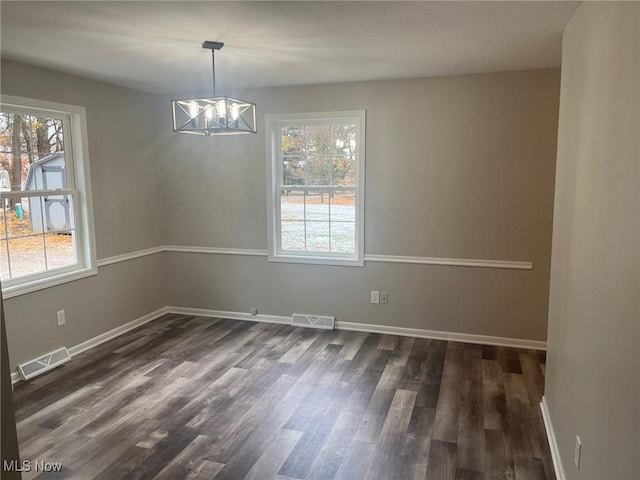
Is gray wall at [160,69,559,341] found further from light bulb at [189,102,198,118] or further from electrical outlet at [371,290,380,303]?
light bulb at [189,102,198,118]

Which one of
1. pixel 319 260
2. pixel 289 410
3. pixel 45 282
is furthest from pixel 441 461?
pixel 45 282

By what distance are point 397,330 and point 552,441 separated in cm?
196

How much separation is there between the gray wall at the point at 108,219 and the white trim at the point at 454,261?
2446 millimetres

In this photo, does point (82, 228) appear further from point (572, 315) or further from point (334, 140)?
point (572, 315)

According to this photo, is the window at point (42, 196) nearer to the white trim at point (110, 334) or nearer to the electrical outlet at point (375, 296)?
the white trim at point (110, 334)

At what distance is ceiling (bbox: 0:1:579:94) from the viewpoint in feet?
7.56

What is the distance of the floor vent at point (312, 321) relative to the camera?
4.55m

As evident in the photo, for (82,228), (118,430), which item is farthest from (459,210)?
(82,228)

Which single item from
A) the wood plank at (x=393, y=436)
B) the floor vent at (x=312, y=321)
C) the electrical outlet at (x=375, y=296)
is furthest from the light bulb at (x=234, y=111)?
the floor vent at (x=312, y=321)

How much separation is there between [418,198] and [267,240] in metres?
1.63

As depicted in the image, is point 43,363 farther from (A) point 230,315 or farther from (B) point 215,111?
(B) point 215,111

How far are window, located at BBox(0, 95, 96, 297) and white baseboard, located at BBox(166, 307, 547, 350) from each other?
4.41 ft

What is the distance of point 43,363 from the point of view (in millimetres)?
3596

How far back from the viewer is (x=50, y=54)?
3.16m
